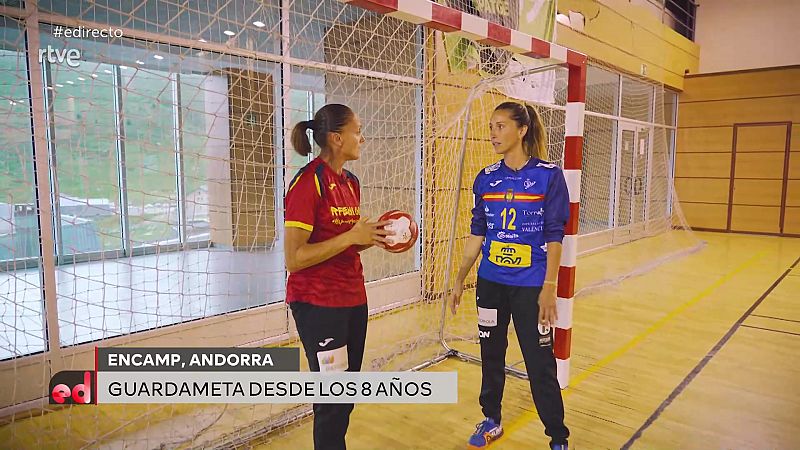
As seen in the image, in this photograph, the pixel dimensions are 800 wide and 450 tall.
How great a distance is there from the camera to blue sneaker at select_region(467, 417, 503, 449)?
8.61ft

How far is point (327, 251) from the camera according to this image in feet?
5.61

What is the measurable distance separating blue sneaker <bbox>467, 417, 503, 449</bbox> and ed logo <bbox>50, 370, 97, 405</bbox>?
2165mm

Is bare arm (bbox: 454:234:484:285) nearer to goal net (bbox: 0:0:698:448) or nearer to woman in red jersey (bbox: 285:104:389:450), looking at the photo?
woman in red jersey (bbox: 285:104:389:450)

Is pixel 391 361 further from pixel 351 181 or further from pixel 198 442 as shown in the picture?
pixel 351 181

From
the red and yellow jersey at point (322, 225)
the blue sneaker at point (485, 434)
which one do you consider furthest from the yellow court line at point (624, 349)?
the red and yellow jersey at point (322, 225)

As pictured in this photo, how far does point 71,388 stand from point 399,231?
2.44m

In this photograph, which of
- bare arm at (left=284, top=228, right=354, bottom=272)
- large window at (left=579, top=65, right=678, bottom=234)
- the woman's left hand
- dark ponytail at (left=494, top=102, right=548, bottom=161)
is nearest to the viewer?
bare arm at (left=284, top=228, right=354, bottom=272)

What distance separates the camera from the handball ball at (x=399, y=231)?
1.80m

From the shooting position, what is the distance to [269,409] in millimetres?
3068

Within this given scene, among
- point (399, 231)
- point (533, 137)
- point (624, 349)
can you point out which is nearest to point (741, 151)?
point (624, 349)

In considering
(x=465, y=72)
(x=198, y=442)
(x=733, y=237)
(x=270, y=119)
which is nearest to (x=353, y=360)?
(x=198, y=442)

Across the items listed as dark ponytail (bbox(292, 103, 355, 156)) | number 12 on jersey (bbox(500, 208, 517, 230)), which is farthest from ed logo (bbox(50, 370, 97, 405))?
number 12 on jersey (bbox(500, 208, 517, 230))

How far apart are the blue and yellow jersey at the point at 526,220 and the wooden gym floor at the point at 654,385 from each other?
969 mm
